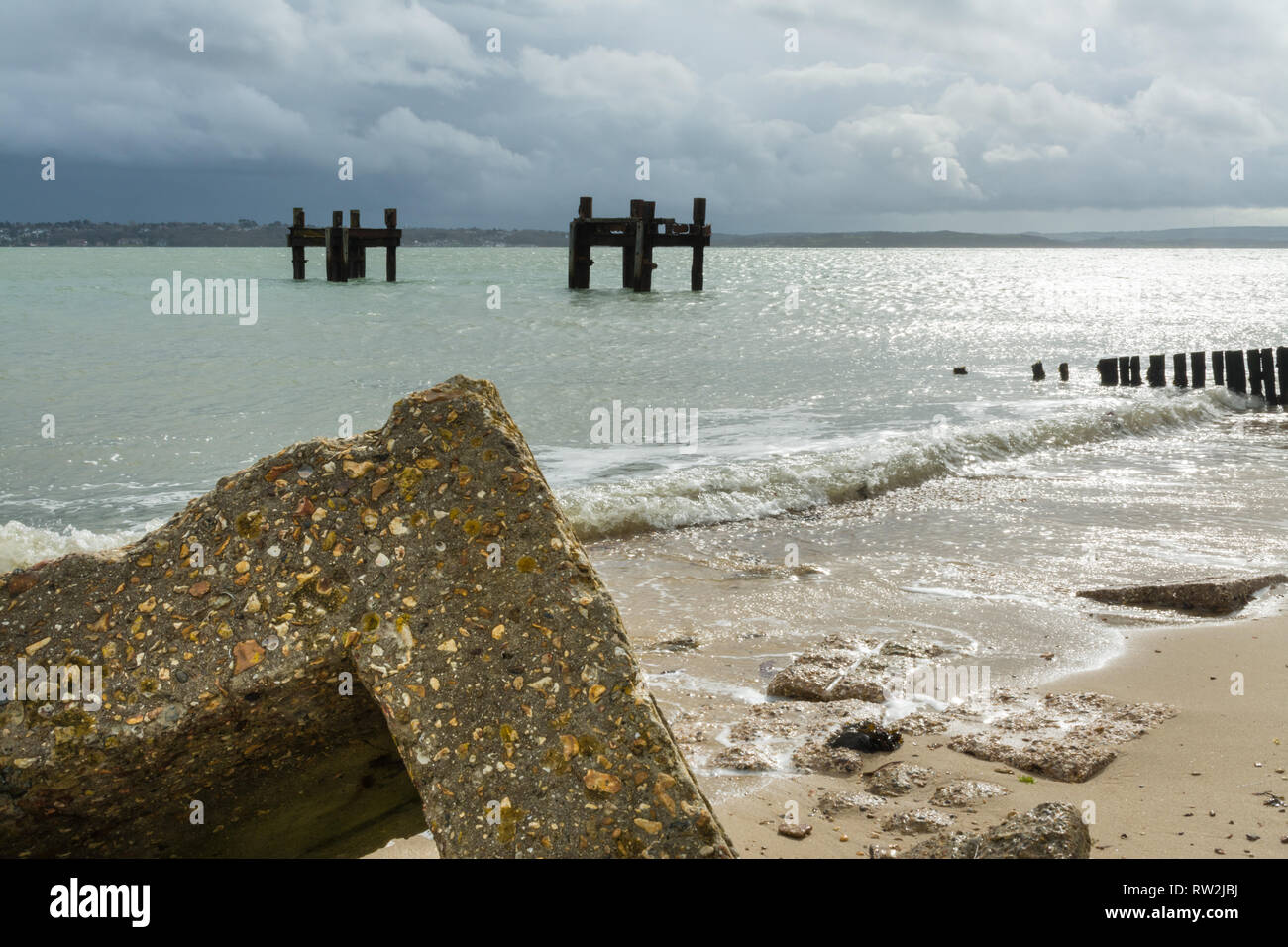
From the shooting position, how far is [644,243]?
40.7 metres

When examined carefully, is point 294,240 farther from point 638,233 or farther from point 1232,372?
point 1232,372

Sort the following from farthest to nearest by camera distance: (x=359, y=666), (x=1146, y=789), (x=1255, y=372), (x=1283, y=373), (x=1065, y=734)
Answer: (x=1255, y=372) → (x=1283, y=373) → (x=1065, y=734) → (x=1146, y=789) → (x=359, y=666)

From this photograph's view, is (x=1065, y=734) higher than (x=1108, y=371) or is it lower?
lower

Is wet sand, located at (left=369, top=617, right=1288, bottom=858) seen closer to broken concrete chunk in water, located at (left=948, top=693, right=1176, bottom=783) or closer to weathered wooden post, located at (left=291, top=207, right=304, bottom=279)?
broken concrete chunk in water, located at (left=948, top=693, right=1176, bottom=783)

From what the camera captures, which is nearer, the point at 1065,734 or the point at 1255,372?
the point at 1065,734

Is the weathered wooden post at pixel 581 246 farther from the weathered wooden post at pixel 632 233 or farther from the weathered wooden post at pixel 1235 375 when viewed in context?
the weathered wooden post at pixel 1235 375

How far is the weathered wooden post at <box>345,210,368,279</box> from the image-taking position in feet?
150

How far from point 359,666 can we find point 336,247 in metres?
46.4

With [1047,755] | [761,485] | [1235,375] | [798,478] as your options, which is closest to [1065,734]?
[1047,755]

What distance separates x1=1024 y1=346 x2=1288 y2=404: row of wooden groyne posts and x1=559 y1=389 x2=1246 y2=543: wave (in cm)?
511

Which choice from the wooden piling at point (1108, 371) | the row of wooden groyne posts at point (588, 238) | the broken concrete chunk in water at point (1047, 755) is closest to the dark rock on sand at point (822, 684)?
the broken concrete chunk in water at point (1047, 755)

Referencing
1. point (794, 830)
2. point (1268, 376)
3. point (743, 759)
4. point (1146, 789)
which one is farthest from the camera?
point (1268, 376)

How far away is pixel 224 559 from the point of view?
8.21ft

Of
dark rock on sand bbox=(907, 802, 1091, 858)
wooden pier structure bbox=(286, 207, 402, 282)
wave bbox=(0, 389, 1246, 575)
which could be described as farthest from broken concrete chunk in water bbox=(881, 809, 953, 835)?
wooden pier structure bbox=(286, 207, 402, 282)
